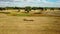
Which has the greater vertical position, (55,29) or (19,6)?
(19,6)

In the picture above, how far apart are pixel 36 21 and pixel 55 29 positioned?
21 cm

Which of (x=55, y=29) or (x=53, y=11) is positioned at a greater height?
(x=53, y=11)

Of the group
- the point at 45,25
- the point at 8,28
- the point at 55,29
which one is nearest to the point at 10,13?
the point at 8,28

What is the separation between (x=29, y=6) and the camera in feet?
3.67

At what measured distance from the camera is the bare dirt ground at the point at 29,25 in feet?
3.50

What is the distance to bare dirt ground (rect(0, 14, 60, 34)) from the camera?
1.07 metres

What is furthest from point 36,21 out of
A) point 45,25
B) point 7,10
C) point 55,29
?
point 7,10

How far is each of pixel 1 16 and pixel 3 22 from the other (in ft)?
0.22

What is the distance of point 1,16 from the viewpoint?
3.65 feet

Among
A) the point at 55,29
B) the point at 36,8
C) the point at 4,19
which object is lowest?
the point at 55,29

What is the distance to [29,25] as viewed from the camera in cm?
109

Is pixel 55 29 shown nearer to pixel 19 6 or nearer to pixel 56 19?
pixel 56 19

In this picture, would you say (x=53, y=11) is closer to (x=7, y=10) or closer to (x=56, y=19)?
Result: (x=56, y=19)

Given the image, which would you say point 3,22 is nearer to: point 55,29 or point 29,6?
point 29,6
